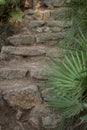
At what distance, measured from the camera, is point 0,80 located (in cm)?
578

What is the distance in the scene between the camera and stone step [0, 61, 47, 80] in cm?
563

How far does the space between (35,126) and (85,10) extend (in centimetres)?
189

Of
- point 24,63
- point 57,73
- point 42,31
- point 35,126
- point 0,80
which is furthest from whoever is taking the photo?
point 42,31

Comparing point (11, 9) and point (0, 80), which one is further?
point (11, 9)

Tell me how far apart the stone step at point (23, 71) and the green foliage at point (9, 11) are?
1692 millimetres

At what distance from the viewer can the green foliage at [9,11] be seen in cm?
748

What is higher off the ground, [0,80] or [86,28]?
[86,28]

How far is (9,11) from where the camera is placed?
770 cm

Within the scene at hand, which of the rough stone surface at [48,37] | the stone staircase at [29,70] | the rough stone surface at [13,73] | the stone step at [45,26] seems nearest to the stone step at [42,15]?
the stone staircase at [29,70]

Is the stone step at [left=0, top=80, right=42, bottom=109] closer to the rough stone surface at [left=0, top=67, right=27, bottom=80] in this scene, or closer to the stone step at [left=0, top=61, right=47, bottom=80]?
the stone step at [left=0, top=61, right=47, bottom=80]

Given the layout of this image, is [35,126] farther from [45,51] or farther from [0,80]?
[45,51]

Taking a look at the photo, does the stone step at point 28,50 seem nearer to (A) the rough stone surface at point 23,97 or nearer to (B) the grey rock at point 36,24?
(B) the grey rock at point 36,24

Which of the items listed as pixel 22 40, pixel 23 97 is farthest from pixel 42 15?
pixel 23 97

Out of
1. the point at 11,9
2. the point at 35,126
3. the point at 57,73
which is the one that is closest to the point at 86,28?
the point at 57,73
